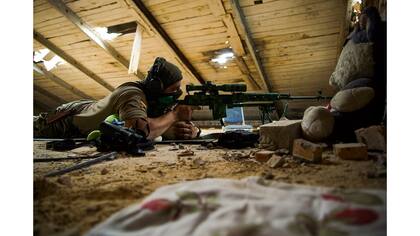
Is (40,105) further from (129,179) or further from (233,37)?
(129,179)

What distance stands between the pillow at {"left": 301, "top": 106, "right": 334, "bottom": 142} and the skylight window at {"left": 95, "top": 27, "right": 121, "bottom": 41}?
3311 mm

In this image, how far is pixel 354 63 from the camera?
1802 millimetres

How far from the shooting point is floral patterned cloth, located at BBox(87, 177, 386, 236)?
59 cm

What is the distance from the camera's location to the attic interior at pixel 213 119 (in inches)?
27.1

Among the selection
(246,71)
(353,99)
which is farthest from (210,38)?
(353,99)

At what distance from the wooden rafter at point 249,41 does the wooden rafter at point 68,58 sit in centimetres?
323

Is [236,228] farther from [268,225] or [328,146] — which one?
[328,146]

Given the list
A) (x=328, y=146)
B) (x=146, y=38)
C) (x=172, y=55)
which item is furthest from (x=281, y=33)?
(x=328, y=146)

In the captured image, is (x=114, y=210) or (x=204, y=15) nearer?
(x=114, y=210)

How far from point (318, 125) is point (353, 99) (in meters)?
0.28

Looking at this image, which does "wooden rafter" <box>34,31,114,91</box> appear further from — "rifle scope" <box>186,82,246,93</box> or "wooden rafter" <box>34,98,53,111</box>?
"rifle scope" <box>186,82,246,93</box>

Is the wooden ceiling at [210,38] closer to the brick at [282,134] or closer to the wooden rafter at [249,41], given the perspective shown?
the wooden rafter at [249,41]

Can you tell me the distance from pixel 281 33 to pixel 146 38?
203 centimetres

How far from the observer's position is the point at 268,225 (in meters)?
0.60
